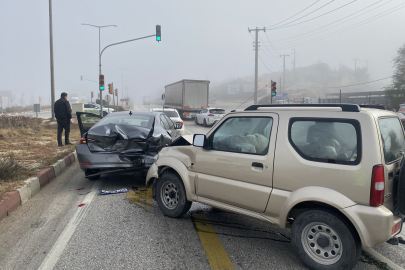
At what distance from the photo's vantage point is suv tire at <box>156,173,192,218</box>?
15.8 ft

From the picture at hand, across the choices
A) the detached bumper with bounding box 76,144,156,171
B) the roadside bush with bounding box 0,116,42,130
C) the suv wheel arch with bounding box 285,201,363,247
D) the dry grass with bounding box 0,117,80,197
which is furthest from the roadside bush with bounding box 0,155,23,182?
the roadside bush with bounding box 0,116,42,130

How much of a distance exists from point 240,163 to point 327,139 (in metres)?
1.02

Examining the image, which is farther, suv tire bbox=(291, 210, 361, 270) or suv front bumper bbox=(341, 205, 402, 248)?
suv tire bbox=(291, 210, 361, 270)

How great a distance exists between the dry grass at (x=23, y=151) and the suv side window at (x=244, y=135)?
370cm

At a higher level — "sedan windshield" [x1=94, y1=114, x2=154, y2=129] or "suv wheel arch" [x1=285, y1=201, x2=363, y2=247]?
"sedan windshield" [x1=94, y1=114, x2=154, y2=129]

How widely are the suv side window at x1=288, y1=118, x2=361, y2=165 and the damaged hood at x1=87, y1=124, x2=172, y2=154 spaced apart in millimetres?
3870

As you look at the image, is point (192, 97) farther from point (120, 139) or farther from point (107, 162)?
point (107, 162)

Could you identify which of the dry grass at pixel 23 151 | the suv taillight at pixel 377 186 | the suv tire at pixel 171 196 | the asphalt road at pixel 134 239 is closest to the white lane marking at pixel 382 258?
the asphalt road at pixel 134 239

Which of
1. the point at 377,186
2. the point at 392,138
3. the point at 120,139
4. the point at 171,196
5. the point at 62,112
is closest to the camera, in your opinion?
the point at 377,186

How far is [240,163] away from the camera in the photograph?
13.1 ft

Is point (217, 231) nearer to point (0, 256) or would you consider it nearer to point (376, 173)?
point (376, 173)

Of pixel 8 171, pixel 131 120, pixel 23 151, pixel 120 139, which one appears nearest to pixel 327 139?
pixel 120 139

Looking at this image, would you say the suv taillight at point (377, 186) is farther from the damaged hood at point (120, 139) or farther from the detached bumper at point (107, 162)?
the damaged hood at point (120, 139)

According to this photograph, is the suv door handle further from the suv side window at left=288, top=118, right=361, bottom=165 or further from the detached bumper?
the detached bumper
